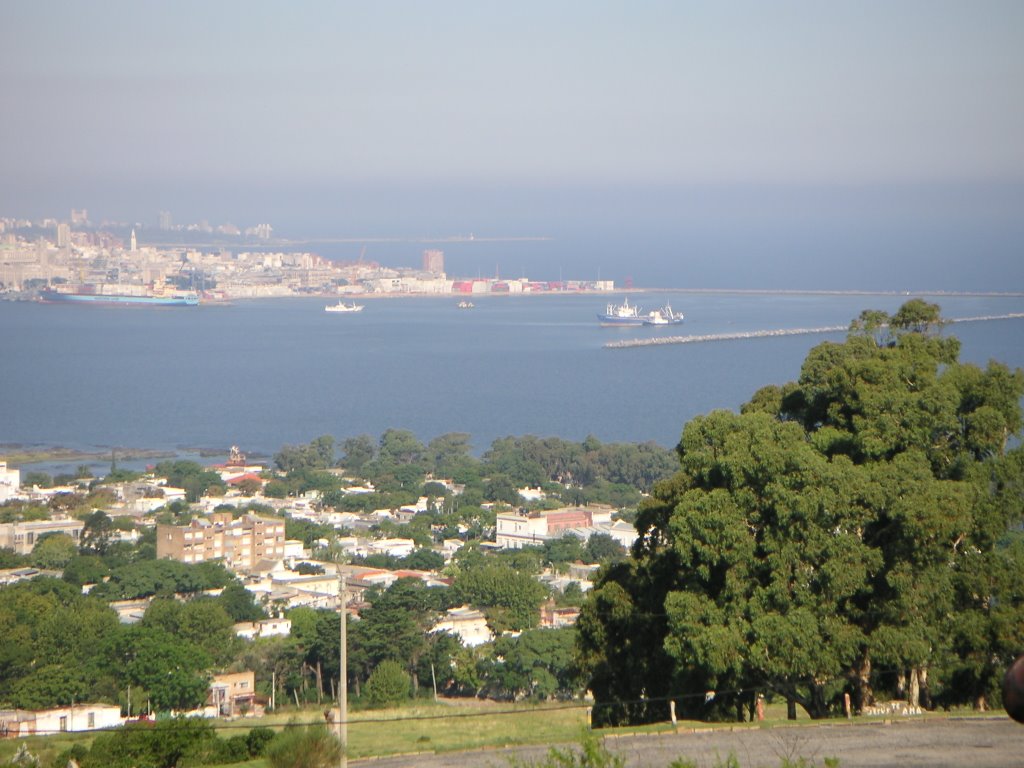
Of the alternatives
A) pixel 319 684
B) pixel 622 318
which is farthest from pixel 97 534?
pixel 622 318

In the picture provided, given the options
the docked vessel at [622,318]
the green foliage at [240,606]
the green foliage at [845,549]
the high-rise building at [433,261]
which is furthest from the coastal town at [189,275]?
the green foliage at [845,549]

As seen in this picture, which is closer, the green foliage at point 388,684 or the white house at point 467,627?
the green foliage at point 388,684

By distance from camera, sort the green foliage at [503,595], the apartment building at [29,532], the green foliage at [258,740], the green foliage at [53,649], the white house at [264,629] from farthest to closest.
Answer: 1. the apartment building at [29,532]
2. the green foliage at [503,595]
3. the white house at [264,629]
4. the green foliage at [53,649]
5. the green foliage at [258,740]

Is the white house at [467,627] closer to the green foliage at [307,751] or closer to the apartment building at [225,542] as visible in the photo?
the apartment building at [225,542]

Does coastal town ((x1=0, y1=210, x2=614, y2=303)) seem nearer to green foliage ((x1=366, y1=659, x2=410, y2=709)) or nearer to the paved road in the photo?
green foliage ((x1=366, y1=659, x2=410, y2=709))

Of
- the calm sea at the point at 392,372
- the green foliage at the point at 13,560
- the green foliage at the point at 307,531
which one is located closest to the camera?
the green foliage at the point at 13,560

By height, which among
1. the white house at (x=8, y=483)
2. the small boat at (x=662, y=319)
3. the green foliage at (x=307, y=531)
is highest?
the small boat at (x=662, y=319)

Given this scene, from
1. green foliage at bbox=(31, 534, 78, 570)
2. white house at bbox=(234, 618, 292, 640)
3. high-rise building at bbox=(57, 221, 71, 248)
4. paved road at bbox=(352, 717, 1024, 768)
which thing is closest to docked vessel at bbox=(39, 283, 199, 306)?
high-rise building at bbox=(57, 221, 71, 248)
